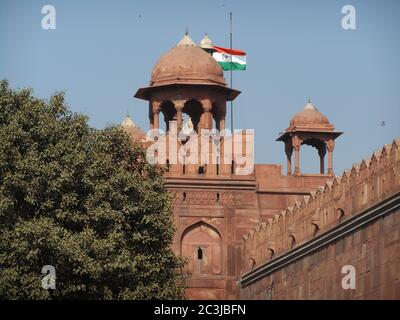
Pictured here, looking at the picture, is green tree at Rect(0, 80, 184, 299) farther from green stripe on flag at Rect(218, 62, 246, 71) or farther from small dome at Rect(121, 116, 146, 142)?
small dome at Rect(121, 116, 146, 142)

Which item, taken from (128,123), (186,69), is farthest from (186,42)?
(128,123)

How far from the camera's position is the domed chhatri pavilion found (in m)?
49.1

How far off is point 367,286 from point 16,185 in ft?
22.8

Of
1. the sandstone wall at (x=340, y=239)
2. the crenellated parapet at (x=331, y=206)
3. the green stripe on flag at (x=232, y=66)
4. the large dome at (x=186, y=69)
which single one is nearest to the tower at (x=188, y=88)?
the large dome at (x=186, y=69)

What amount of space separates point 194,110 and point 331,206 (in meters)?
16.2

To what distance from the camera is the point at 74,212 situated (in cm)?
3519

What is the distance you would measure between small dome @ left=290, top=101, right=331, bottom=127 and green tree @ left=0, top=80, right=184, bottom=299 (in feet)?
49.7

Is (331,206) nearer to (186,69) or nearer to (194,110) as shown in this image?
(186,69)

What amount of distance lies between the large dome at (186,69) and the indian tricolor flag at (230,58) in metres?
2.96

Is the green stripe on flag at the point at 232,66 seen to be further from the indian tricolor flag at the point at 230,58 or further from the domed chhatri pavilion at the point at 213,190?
the domed chhatri pavilion at the point at 213,190

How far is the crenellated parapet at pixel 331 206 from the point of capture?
109ft

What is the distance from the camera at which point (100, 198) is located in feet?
117
